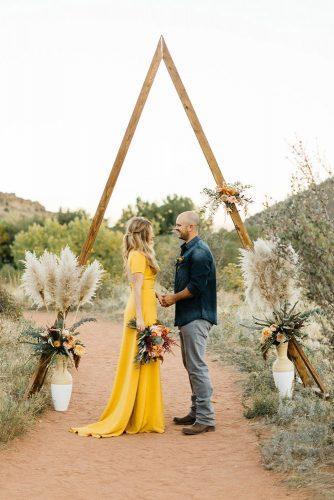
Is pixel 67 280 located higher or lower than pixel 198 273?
higher

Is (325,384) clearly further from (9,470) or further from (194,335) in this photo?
(9,470)

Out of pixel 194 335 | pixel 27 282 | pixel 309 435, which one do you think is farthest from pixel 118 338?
pixel 309 435

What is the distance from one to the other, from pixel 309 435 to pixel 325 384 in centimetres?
212

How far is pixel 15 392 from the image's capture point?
8047 mm

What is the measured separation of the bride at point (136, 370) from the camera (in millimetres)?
6832

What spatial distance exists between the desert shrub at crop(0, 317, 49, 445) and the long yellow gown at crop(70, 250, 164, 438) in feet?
1.84

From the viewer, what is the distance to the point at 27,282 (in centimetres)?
768

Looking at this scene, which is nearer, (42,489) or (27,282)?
(42,489)

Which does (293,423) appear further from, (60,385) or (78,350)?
(60,385)

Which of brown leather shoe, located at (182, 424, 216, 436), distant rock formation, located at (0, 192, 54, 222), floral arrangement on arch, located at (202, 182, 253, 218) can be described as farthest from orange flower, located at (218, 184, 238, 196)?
distant rock formation, located at (0, 192, 54, 222)

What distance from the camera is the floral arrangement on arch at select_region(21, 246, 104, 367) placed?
7.58 meters

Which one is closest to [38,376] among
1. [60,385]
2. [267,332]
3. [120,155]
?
[60,385]

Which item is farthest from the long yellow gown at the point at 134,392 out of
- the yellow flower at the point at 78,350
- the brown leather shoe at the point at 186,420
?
the yellow flower at the point at 78,350

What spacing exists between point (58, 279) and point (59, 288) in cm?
9
